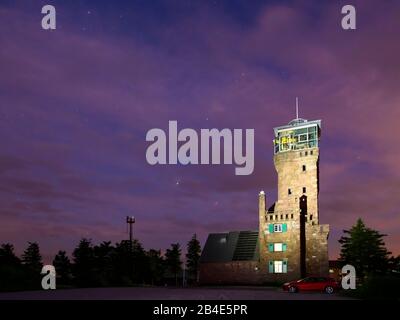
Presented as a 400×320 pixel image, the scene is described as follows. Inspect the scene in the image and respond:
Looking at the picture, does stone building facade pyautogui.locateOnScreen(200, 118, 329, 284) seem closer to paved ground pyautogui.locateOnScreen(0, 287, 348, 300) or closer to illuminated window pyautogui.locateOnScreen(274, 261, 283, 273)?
illuminated window pyautogui.locateOnScreen(274, 261, 283, 273)

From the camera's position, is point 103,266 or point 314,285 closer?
point 314,285

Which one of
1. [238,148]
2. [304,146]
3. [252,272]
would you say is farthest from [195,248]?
[238,148]

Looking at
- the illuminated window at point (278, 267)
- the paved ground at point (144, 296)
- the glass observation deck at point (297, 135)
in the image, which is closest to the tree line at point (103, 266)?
the paved ground at point (144, 296)

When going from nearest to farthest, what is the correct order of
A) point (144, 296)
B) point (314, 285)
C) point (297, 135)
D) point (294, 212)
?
point (144, 296) < point (314, 285) < point (294, 212) < point (297, 135)

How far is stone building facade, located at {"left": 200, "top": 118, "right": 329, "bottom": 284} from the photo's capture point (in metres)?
66.6

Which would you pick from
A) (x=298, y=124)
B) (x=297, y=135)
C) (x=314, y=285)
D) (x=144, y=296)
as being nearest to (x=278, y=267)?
(x=297, y=135)

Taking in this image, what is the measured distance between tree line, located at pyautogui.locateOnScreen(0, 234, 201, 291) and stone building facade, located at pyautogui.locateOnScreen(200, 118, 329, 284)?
11085mm

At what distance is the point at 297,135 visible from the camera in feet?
234

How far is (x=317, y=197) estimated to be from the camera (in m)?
68.3

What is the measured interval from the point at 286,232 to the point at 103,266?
29.5 metres

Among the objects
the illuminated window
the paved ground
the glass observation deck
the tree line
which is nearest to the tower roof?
the glass observation deck

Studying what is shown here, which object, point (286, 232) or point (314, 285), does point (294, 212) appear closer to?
point (286, 232)

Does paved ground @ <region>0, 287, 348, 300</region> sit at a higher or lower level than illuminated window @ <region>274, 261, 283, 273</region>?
higher
